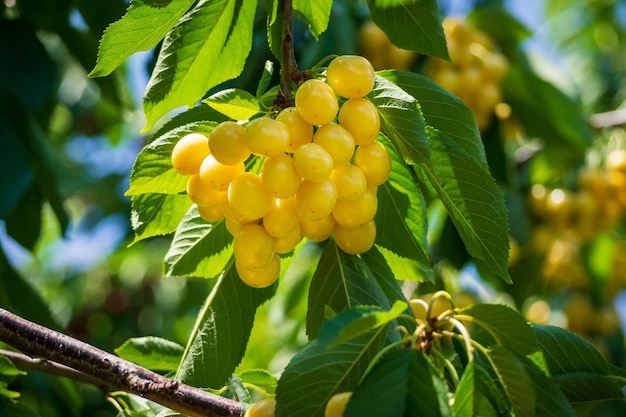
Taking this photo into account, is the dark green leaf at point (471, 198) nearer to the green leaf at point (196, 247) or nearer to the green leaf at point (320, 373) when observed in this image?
the green leaf at point (320, 373)

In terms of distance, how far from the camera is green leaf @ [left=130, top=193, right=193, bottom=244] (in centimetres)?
111

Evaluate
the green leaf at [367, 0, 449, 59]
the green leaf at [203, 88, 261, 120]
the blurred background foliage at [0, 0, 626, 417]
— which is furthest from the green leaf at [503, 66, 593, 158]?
the green leaf at [203, 88, 261, 120]

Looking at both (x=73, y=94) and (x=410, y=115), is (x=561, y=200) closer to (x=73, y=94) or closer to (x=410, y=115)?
(x=410, y=115)

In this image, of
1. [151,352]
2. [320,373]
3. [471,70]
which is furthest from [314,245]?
[320,373]

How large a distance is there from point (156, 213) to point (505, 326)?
1.70 feet

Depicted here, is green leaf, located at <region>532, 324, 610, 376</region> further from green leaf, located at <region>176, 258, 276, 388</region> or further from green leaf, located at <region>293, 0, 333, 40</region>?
green leaf, located at <region>293, 0, 333, 40</region>

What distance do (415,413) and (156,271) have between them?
3.51 m

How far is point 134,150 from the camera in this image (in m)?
3.97

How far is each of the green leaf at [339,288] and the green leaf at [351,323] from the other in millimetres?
221

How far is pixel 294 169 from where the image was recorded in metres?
0.95

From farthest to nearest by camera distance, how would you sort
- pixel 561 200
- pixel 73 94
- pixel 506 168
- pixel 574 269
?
pixel 73 94 → pixel 574 269 → pixel 561 200 → pixel 506 168

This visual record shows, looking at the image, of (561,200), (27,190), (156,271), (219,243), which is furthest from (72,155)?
(219,243)

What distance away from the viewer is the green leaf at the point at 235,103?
1015mm

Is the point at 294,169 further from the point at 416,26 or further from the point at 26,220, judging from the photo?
the point at 26,220
